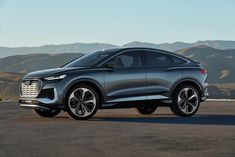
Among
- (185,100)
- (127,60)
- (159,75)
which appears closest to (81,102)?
(127,60)

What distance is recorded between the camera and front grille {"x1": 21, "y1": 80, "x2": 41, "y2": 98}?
10719mm

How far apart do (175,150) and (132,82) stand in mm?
4859

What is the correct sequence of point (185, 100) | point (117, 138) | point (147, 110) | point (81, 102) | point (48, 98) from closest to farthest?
point (117, 138)
point (48, 98)
point (81, 102)
point (185, 100)
point (147, 110)

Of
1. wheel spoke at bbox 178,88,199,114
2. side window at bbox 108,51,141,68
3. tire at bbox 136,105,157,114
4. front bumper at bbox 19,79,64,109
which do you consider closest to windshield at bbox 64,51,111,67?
side window at bbox 108,51,141,68

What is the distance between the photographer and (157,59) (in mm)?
11953

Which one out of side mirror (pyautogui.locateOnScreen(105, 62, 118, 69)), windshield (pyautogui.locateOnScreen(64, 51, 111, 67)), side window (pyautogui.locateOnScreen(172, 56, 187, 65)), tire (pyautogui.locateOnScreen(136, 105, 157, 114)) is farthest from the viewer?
tire (pyautogui.locateOnScreen(136, 105, 157, 114))

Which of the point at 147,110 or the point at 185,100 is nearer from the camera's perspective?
the point at 185,100

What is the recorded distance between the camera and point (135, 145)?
22.9 feet

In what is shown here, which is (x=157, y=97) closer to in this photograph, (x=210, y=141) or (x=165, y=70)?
(x=165, y=70)

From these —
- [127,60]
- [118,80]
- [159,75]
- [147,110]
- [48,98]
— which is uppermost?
[127,60]

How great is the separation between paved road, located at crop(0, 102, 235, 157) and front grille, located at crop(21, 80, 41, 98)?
0.62 metres

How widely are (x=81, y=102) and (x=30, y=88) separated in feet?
3.94

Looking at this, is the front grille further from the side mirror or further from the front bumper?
the side mirror

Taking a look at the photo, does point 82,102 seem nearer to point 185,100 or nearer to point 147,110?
point 185,100
